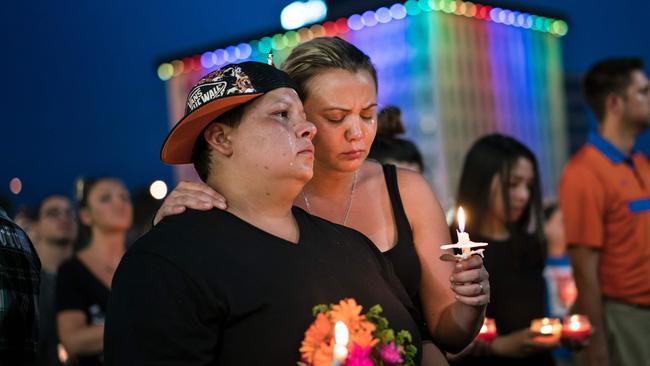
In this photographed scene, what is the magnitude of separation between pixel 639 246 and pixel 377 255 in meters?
2.93

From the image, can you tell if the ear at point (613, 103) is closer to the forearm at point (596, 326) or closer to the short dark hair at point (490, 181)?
the short dark hair at point (490, 181)

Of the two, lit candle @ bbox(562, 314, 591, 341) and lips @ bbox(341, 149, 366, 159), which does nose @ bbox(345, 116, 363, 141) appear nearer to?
lips @ bbox(341, 149, 366, 159)

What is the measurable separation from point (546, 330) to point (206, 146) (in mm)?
2381

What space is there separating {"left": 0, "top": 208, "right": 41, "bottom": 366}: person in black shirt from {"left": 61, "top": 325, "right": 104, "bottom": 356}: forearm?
204 cm

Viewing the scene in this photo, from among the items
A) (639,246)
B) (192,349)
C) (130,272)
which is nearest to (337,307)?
(192,349)

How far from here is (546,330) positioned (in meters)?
4.58

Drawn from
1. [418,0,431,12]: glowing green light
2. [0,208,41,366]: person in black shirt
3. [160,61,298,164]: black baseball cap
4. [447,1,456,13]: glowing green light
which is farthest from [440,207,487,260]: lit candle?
[447,1,456,13]: glowing green light

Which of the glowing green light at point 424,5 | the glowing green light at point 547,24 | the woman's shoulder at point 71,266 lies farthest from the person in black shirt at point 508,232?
the glowing green light at point 547,24

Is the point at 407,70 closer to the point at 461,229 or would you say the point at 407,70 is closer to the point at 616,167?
the point at 616,167

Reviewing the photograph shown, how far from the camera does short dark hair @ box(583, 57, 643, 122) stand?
5809 millimetres

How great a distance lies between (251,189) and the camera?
104 inches

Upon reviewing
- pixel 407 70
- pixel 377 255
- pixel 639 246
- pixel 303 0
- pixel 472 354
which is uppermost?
pixel 303 0

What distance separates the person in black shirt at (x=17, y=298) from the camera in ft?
9.71

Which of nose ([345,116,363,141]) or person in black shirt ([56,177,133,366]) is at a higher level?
nose ([345,116,363,141])
